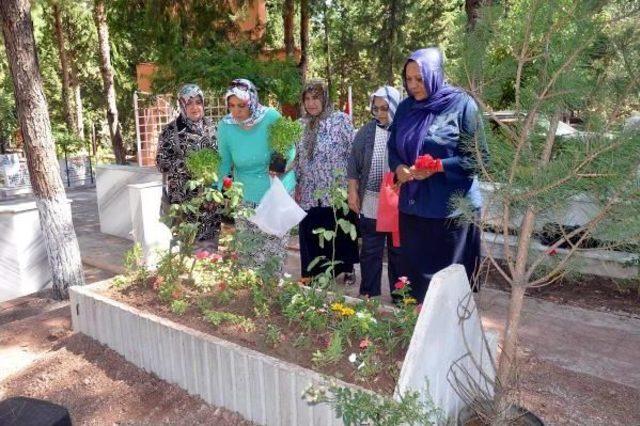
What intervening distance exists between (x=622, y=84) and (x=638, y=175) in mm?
305

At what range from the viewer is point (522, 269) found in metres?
2.12

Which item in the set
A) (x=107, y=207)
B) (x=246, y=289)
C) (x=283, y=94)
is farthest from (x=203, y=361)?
(x=283, y=94)

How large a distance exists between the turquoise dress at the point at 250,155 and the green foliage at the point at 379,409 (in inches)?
76.9

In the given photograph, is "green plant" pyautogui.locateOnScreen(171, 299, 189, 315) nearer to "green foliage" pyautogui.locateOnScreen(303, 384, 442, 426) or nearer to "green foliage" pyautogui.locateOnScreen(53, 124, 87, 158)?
"green foliage" pyautogui.locateOnScreen(303, 384, 442, 426)

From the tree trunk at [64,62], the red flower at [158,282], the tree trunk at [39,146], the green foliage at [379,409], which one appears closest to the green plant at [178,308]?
the red flower at [158,282]

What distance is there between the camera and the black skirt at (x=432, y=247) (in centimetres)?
307

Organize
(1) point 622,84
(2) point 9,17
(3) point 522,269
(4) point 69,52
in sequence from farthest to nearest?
(4) point 69,52
(2) point 9,17
(3) point 522,269
(1) point 622,84

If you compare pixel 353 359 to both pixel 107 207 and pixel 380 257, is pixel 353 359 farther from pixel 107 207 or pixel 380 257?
pixel 107 207

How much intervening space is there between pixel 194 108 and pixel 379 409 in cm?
265

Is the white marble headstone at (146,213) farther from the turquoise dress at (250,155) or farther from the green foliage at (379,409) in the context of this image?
the green foliage at (379,409)

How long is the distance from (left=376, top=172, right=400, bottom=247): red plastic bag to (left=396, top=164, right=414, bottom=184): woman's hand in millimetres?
403

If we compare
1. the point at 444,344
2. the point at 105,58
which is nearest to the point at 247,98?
the point at 444,344

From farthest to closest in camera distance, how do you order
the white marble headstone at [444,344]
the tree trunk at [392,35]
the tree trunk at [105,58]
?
1. the tree trunk at [392,35]
2. the tree trunk at [105,58]
3. the white marble headstone at [444,344]

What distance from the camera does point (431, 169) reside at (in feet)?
9.02
